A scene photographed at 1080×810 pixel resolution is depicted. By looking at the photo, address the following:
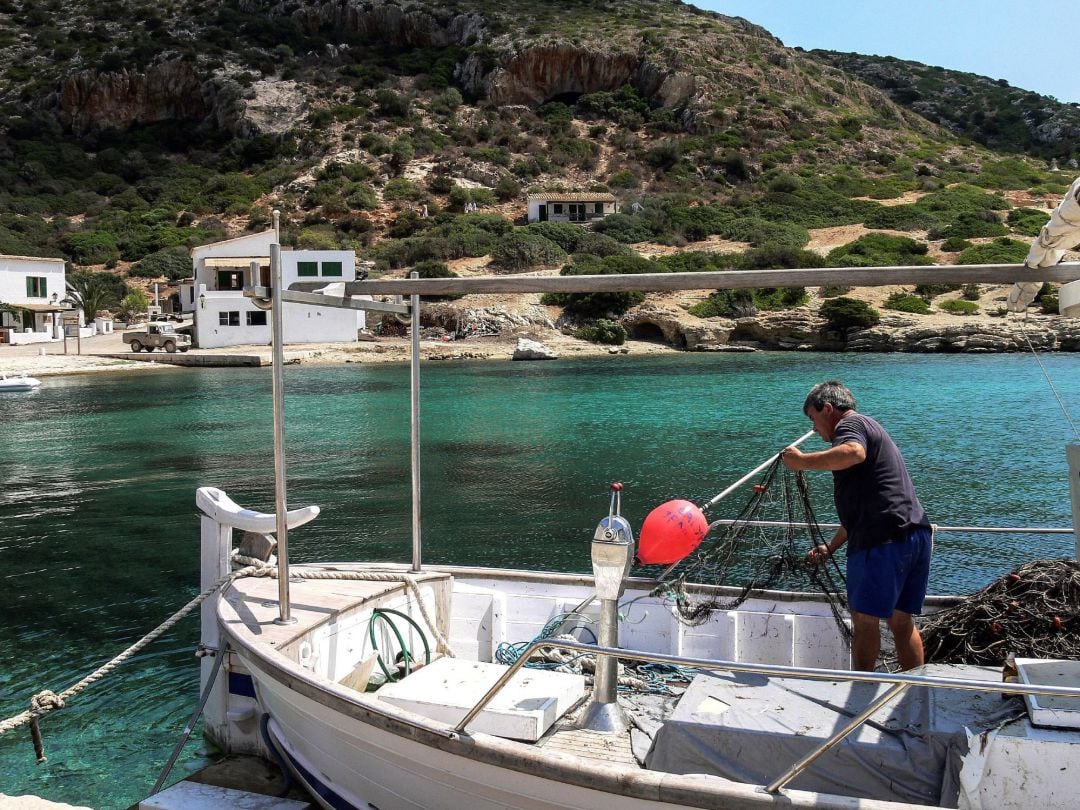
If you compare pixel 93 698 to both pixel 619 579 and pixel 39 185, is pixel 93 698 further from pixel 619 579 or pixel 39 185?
pixel 39 185

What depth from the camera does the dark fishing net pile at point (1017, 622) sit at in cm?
432

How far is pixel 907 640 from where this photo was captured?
4477mm

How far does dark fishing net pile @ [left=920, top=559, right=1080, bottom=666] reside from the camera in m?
4.32

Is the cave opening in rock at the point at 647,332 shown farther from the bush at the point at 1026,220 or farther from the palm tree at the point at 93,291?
the palm tree at the point at 93,291

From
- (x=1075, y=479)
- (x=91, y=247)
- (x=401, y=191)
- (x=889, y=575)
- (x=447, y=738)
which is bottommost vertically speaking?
(x=447, y=738)

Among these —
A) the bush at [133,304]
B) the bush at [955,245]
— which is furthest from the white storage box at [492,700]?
the bush at [133,304]

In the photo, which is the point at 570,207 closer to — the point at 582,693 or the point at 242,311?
the point at 242,311

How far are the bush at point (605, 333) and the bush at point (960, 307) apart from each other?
49.8 ft

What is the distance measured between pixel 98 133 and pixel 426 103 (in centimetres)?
2930

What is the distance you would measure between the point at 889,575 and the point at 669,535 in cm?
102

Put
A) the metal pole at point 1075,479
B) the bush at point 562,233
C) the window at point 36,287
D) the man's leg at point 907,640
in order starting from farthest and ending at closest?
1. the bush at point 562,233
2. the window at point 36,287
3. the man's leg at point 907,640
4. the metal pole at point 1075,479

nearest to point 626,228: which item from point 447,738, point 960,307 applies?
point 960,307

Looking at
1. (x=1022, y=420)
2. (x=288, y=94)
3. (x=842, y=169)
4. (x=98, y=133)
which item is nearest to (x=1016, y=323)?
(x=1022, y=420)

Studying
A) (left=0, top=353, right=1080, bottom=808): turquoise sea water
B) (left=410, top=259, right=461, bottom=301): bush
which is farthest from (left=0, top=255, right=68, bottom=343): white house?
(left=410, top=259, right=461, bottom=301): bush
